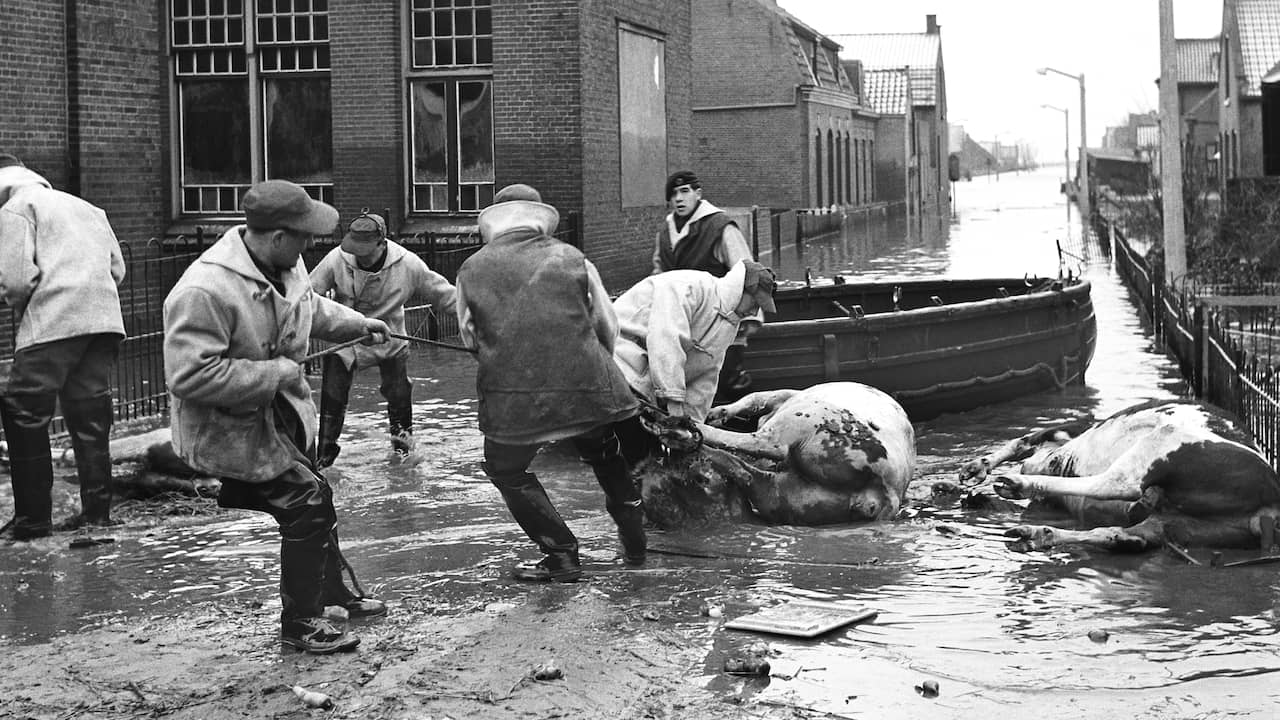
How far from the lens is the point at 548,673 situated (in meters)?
6.09

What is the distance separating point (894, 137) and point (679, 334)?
65.0 meters

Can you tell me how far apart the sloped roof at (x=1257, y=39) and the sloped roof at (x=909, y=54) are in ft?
122

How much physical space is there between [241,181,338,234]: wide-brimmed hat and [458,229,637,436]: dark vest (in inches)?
45.9

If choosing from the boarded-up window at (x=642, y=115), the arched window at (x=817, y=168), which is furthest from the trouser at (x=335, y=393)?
the arched window at (x=817, y=168)

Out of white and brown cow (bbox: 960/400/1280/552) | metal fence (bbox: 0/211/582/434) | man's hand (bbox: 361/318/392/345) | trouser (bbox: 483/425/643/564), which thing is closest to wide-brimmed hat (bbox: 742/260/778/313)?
white and brown cow (bbox: 960/400/1280/552)

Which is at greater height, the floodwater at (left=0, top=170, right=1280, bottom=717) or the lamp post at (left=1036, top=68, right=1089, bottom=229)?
the lamp post at (left=1036, top=68, right=1089, bottom=229)

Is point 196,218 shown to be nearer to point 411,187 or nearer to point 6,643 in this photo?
point 411,187

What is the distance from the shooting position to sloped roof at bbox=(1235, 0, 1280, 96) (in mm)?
44969

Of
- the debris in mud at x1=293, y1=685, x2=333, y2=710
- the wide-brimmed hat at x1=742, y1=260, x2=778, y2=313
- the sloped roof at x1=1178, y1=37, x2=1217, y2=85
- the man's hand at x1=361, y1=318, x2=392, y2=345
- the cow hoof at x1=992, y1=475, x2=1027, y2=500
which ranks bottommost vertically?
the debris in mud at x1=293, y1=685, x2=333, y2=710

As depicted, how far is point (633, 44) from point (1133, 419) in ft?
53.8

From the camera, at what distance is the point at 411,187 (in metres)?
22.6

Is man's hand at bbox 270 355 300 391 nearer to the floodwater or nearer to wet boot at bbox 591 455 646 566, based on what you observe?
the floodwater

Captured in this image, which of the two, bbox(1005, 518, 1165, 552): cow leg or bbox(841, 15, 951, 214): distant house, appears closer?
bbox(1005, 518, 1165, 552): cow leg

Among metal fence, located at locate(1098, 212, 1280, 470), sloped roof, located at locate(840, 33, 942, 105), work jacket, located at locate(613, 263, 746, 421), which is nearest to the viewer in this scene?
work jacket, located at locate(613, 263, 746, 421)
